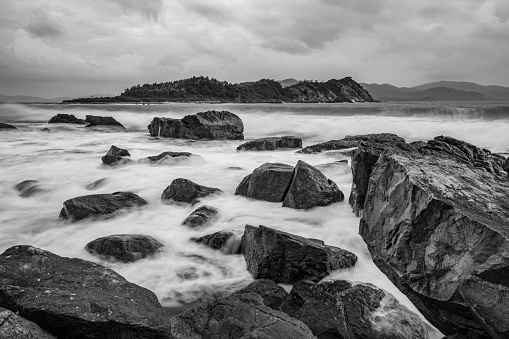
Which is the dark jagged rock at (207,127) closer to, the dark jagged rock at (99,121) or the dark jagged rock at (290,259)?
the dark jagged rock at (99,121)

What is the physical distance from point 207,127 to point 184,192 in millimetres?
12466

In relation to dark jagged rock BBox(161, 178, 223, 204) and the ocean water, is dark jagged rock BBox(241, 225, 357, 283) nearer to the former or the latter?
the ocean water

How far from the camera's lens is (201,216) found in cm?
651

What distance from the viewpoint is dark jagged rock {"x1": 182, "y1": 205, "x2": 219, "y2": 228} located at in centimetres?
638

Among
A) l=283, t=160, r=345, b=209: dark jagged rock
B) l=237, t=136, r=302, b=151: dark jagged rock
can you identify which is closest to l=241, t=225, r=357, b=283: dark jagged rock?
l=283, t=160, r=345, b=209: dark jagged rock

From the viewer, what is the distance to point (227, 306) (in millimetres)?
3578

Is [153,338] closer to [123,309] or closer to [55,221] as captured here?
[123,309]

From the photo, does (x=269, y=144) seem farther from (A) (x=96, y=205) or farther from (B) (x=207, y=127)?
(A) (x=96, y=205)

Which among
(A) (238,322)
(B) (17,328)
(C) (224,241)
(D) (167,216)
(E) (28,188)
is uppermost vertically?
(B) (17,328)

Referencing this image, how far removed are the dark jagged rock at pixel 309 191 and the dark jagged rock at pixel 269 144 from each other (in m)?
7.58

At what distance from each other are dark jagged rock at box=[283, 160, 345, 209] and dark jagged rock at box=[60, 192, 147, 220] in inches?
119

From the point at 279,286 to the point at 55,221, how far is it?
481cm

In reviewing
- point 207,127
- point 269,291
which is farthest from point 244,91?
point 269,291

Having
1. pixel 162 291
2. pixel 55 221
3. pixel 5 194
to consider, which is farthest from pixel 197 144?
pixel 162 291
